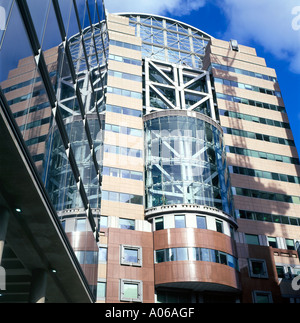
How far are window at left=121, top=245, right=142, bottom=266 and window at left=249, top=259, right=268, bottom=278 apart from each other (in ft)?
43.1

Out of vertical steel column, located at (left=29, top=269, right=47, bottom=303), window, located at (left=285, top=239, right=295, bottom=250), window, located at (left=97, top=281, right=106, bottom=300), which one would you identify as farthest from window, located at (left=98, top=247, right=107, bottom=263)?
vertical steel column, located at (left=29, top=269, right=47, bottom=303)

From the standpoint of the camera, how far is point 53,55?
43.9ft

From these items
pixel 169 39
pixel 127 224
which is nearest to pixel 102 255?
pixel 127 224

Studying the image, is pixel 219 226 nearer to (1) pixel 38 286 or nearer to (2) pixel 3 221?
(1) pixel 38 286

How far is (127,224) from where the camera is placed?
4372 cm

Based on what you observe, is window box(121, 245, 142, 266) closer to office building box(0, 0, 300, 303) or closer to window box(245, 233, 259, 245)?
office building box(0, 0, 300, 303)

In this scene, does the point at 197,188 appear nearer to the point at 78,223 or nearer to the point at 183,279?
the point at 183,279

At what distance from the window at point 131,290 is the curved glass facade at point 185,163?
896 centimetres

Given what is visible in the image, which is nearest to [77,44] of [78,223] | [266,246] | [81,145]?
[81,145]

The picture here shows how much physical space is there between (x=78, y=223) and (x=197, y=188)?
27212mm

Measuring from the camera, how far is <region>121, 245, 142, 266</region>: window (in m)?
40.8

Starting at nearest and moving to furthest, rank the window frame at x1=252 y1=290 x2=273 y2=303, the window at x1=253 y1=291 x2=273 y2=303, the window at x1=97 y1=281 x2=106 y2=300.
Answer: the window at x1=97 y1=281 x2=106 y2=300, the window frame at x1=252 y1=290 x2=273 y2=303, the window at x1=253 y1=291 x2=273 y2=303

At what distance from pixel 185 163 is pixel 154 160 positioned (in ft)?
13.0

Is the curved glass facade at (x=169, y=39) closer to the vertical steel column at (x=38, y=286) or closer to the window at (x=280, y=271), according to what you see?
the window at (x=280, y=271)
